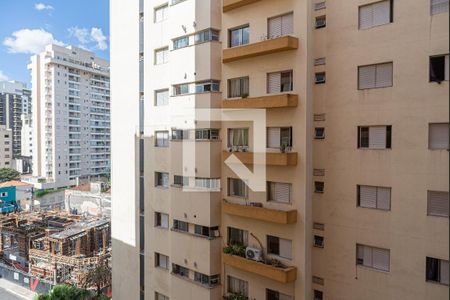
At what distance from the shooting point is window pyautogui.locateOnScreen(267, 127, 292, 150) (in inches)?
405

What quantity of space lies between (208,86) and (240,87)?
108cm

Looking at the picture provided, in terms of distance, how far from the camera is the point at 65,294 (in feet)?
60.7

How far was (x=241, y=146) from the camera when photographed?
1127 centimetres

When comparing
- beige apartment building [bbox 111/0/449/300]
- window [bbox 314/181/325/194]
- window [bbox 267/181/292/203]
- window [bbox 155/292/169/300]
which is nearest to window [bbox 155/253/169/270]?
beige apartment building [bbox 111/0/449/300]

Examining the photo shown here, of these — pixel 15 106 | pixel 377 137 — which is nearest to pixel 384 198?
pixel 377 137

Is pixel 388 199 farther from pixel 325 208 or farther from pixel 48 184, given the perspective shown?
pixel 48 184

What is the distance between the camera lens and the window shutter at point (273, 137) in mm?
10570

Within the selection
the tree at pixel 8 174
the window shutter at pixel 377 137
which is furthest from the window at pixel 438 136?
the tree at pixel 8 174

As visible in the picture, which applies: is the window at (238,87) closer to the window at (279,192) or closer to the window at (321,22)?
the window at (321,22)

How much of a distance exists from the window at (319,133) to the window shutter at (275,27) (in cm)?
296

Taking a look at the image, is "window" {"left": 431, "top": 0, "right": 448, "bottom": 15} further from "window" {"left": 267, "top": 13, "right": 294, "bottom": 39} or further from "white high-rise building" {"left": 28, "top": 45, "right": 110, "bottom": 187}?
"white high-rise building" {"left": 28, "top": 45, "right": 110, "bottom": 187}

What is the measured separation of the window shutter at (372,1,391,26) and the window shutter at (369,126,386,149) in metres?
2.57

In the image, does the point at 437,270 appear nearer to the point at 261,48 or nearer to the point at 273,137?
the point at 273,137

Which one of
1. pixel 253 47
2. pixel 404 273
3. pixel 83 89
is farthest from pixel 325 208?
pixel 83 89
